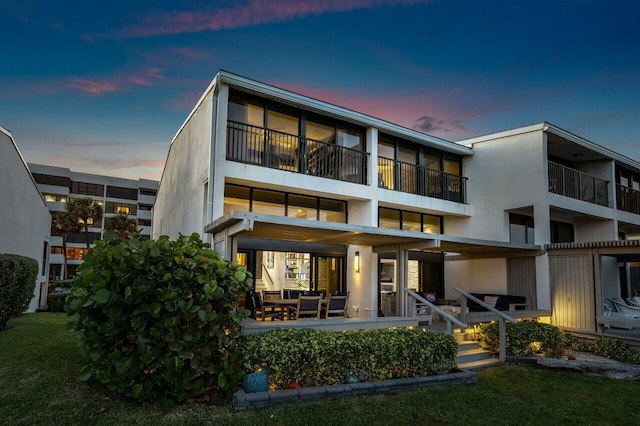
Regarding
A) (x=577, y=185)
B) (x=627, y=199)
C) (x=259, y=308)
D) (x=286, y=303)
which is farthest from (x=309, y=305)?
(x=627, y=199)

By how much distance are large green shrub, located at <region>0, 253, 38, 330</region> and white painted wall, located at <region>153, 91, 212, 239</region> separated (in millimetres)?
4371

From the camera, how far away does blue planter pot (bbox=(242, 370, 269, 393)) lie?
619 cm

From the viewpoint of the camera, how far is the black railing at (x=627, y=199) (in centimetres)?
1703

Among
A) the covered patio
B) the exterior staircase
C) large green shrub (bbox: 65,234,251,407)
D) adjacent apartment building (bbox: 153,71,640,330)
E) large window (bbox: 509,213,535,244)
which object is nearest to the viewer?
large green shrub (bbox: 65,234,251,407)

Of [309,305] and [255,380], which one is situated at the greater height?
[309,305]

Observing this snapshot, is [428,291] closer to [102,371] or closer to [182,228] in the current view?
[182,228]

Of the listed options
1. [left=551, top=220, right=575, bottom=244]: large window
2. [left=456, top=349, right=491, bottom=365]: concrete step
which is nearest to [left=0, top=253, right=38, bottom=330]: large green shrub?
[left=456, top=349, right=491, bottom=365]: concrete step

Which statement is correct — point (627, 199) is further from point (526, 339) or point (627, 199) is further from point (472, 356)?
point (472, 356)

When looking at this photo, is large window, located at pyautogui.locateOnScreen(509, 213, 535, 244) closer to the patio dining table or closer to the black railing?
the black railing

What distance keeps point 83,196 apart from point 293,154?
4837 centimetres

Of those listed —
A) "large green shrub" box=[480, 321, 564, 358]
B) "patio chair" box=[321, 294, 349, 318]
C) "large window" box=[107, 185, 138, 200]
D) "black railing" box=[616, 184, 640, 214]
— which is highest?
"large window" box=[107, 185, 138, 200]

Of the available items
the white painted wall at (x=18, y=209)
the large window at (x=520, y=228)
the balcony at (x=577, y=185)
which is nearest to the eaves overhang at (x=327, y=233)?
the large window at (x=520, y=228)

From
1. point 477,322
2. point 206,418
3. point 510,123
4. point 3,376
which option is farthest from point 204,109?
point 510,123

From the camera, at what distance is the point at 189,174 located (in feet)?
41.8
